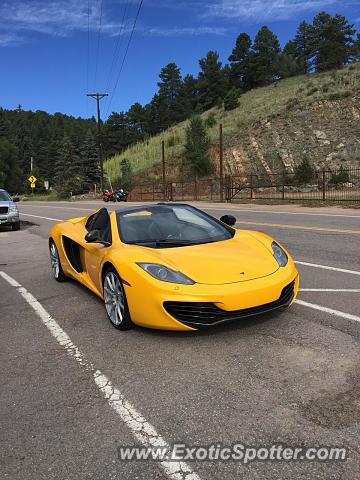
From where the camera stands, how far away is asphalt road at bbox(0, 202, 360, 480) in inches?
101

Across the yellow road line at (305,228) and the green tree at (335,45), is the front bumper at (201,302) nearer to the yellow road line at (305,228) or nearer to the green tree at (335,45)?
the yellow road line at (305,228)

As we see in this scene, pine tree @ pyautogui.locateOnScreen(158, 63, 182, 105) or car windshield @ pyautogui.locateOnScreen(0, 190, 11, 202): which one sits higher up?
pine tree @ pyautogui.locateOnScreen(158, 63, 182, 105)

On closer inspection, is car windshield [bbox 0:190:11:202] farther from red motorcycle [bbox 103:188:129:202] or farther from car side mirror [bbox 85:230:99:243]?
red motorcycle [bbox 103:188:129:202]

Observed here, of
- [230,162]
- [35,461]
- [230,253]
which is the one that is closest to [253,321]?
[230,253]

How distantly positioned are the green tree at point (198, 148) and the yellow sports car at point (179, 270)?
38.0 m

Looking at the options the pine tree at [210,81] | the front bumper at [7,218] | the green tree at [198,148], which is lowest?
the front bumper at [7,218]

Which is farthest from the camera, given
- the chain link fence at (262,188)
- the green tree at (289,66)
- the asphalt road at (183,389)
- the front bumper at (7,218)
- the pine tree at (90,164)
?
the green tree at (289,66)

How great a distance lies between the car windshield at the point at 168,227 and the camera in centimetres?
510

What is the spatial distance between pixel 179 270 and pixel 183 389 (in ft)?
3.90

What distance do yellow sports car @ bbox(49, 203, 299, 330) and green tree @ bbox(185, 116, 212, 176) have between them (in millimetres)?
38049

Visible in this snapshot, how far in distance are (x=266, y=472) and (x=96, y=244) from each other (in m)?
3.51

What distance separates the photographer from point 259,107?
54.1 metres

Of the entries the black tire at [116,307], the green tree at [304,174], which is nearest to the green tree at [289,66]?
the green tree at [304,174]

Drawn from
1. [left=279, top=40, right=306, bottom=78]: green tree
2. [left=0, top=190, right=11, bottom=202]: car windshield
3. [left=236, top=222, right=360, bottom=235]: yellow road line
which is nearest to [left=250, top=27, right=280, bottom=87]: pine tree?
[left=279, top=40, right=306, bottom=78]: green tree
